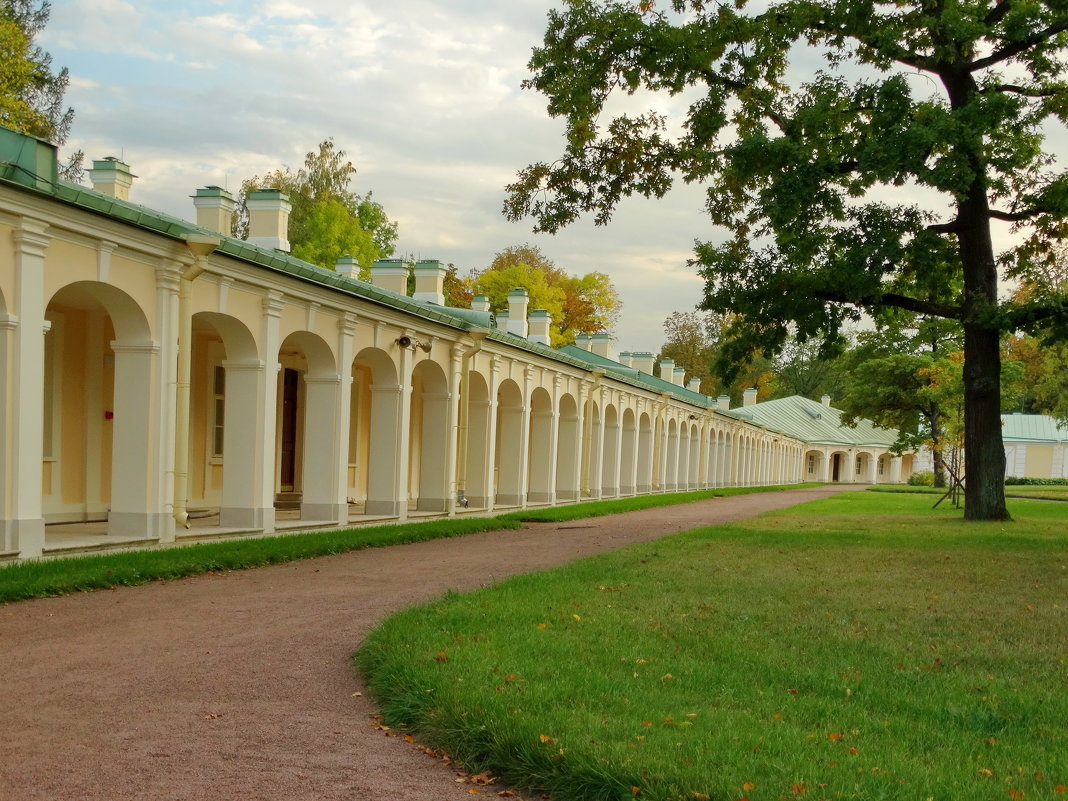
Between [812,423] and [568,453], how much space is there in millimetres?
66710

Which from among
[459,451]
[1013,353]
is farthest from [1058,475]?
[459,451]

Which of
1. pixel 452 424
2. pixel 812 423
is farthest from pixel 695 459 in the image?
pixel 812 423

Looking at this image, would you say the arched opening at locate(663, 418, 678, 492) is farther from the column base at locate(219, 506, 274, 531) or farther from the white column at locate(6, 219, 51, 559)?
the white column at locate(6, 219, 51, 559)

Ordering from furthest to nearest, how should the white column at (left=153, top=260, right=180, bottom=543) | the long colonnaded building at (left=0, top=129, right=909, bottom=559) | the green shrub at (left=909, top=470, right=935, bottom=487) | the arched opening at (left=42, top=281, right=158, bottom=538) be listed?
1. the green shrub at (left=909, top=470, right=935, bottom=487)
2. the white column at (left=153, top=260, right=180, bottom=543)
3. the arched opening at (left=42, top=281, right=158, bottom=538)
4. the long colonnaded building at (left=0, top=129, right=909, bottom=559)

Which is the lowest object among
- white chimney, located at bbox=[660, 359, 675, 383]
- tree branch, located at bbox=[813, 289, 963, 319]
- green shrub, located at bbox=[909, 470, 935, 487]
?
green shrub, located at bbox=[909, 470, 935, 487]

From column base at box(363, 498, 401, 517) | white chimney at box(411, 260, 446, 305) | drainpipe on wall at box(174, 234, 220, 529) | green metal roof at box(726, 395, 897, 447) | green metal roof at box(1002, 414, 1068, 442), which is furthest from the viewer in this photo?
green metal roof at box(726, 395, 897, 447)

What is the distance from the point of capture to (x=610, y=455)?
38188mm

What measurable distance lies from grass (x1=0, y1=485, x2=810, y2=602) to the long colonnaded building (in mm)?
1096

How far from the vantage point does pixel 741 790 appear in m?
4.52

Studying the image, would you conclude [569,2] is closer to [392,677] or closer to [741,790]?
[392,677]

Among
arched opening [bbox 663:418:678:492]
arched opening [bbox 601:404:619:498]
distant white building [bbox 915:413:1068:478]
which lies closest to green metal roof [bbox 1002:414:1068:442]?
distant white building [bbox 915:413:1068:478]

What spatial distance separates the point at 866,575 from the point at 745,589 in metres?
2.10

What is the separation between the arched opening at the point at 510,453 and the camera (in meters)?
28.1

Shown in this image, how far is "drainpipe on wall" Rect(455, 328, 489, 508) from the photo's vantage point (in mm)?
23297
